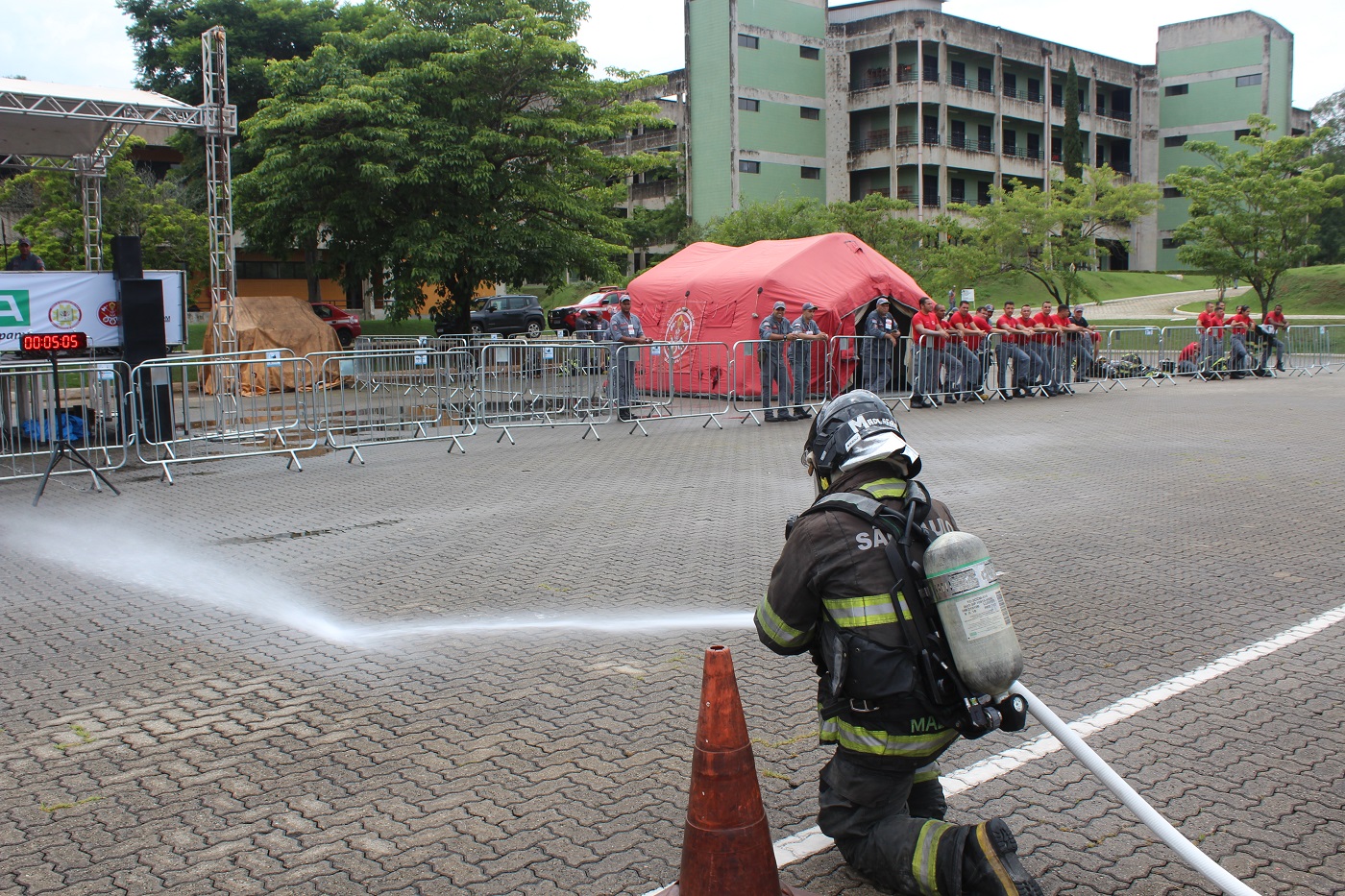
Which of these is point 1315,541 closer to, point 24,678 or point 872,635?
point 872,635

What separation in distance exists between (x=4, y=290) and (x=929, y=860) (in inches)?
544

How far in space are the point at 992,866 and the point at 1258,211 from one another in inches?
1842

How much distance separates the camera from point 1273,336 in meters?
27.2

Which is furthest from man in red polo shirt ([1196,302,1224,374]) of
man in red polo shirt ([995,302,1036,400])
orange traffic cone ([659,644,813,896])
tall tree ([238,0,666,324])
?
orange traffic cone ([659,644,813,896])

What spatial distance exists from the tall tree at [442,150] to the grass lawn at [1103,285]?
75.2 ft

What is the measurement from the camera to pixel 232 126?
18.6m

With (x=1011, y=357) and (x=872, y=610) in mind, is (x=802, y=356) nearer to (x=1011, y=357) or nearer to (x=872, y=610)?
(x=1011, y=357)

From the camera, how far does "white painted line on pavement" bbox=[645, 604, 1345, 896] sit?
365 cm

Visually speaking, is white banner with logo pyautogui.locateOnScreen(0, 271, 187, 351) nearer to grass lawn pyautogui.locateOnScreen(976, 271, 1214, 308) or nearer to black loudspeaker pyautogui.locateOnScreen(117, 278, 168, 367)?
black loudspeaker pyautogui.locateOnScreen(117, 278, 168, 367)

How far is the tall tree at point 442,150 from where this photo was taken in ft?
80.3

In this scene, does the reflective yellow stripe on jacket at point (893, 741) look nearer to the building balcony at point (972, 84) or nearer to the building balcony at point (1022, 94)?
the building balcony at point (972, 84)

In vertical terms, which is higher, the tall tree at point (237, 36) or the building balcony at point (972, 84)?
the building balcony at point (972, 84)

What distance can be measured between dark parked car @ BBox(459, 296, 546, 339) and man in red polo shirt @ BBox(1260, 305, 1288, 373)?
24.0 meters

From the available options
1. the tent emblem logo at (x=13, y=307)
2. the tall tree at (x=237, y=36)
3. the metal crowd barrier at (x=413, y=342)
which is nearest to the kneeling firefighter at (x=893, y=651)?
the tent emblem logo at (x=13, y=307)
